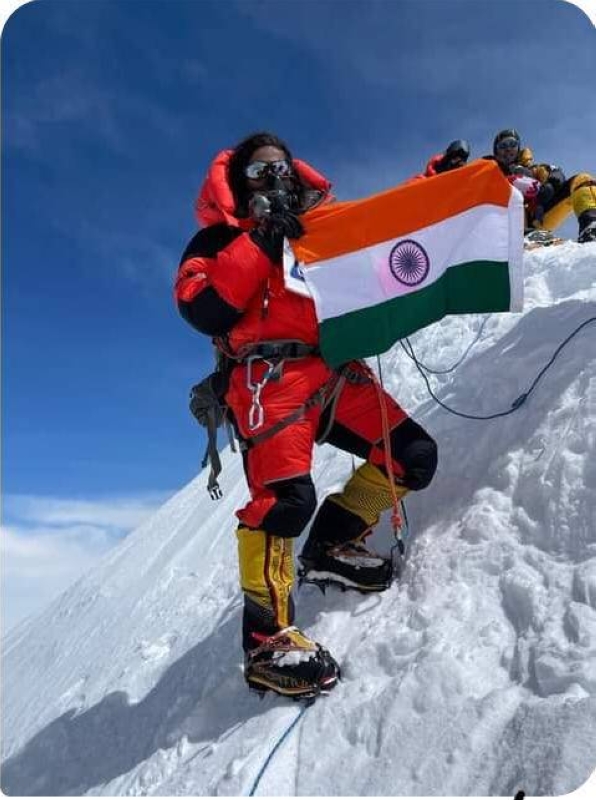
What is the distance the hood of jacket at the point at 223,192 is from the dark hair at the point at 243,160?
0.05 m

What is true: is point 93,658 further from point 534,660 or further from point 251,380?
point 534,660

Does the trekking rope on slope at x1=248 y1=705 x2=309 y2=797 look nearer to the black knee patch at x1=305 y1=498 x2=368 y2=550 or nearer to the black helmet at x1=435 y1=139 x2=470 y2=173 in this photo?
the black knee patch at x1=305 y1=498 x2=368 y2=550

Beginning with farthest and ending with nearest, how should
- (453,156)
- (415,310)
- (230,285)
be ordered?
(453,156), (415,310), (230,285)

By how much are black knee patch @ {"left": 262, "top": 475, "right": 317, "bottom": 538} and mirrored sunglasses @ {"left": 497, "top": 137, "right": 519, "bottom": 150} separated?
6.38m

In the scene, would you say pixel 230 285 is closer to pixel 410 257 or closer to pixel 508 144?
pixel 410 257

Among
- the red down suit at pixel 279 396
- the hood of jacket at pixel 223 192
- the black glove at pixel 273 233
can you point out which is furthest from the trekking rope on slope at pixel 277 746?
the hood of jacket at pixel 223 192

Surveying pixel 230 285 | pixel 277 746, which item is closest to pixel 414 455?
pixel 230 285

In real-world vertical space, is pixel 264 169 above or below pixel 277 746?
above

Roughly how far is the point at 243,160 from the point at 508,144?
17.5ft

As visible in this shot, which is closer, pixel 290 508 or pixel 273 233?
pixel 290 508

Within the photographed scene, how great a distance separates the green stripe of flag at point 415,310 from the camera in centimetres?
360

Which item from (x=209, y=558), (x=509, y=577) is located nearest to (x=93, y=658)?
(x=209, y=558)

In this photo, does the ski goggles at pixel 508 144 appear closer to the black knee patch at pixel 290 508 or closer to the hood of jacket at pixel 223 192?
the hood of jacket at pixel 223 192

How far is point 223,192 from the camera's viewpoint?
144 inches
